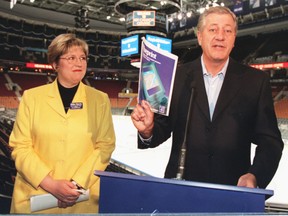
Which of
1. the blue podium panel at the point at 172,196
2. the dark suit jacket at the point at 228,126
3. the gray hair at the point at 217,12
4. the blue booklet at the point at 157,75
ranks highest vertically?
the gray hair at the point at 217,12

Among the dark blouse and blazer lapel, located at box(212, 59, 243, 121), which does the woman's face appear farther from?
blazer lapel, located at box(212, 59, 243, 121)

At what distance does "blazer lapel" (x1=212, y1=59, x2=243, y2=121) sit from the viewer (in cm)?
149

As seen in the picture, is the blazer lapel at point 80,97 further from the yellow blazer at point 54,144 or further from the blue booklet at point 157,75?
the blue booklet at point 157,75

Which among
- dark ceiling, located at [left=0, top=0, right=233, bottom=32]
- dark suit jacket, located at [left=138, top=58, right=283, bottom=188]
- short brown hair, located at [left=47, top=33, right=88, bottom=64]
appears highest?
dark ceiling, located at [left=0, top=0, right=233, bottom=32]

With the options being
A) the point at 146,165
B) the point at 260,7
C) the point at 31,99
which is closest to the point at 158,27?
the point at 260,7

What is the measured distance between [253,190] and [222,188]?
94 millimetres

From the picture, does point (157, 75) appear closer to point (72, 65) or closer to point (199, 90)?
point (199, 90)

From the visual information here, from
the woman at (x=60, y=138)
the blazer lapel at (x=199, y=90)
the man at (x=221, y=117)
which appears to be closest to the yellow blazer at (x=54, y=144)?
the woman at (x=60, y=138)

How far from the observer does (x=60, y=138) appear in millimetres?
1778

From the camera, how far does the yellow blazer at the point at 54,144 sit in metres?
1.76

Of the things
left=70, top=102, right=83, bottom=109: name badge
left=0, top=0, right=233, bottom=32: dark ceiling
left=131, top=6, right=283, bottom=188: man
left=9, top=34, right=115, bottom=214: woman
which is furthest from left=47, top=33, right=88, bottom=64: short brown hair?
left=0, top=0, right=233, bottom=32: dark ceiling

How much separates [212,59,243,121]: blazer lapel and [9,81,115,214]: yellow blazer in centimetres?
79

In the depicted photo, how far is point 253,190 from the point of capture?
915mm

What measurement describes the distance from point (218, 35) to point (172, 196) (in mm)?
834
